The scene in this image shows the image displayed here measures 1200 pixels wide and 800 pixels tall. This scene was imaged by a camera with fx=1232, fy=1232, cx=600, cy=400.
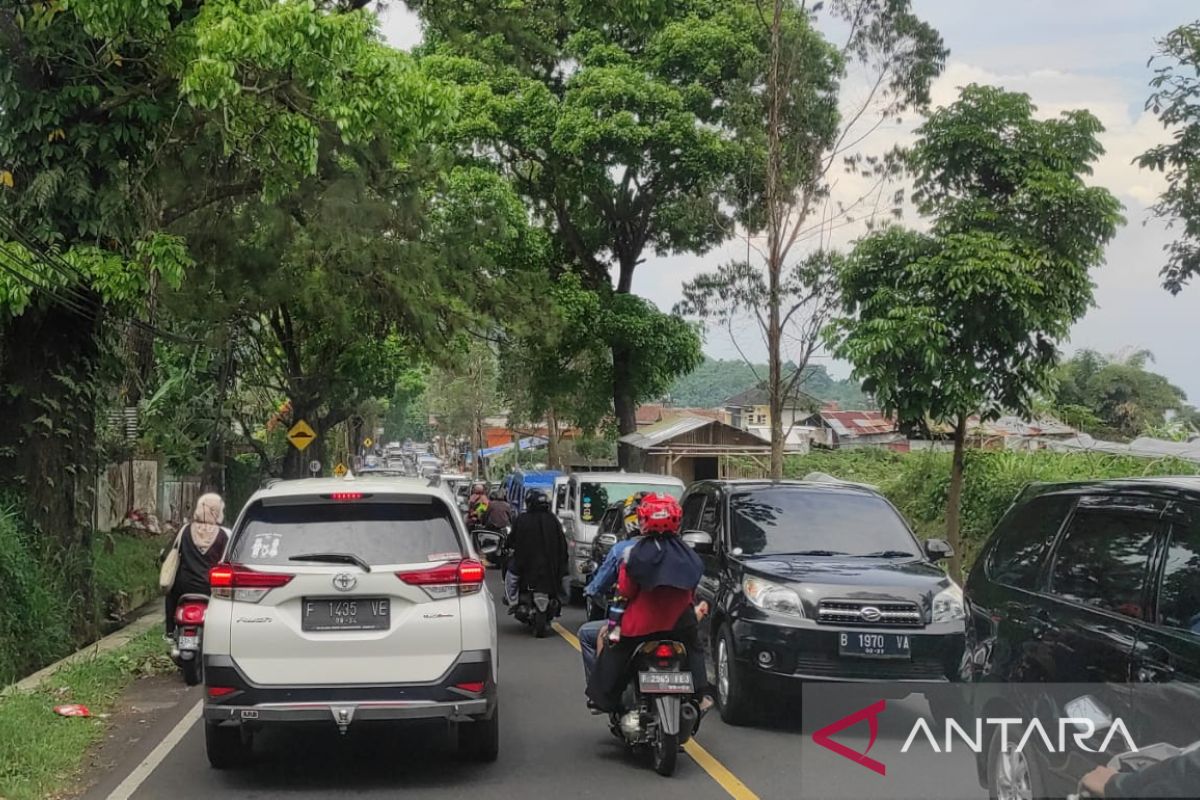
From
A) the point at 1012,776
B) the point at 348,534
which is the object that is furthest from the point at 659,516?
the point at 1012,776

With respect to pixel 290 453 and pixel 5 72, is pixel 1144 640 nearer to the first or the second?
pixel 5 72

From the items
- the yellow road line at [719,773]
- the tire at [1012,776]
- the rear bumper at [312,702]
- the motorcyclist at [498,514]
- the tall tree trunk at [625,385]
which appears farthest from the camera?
the tall tree trunk at [625,385]

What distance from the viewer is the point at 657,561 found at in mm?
7496

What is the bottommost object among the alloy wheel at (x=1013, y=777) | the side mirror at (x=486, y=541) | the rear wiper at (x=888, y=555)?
the alloy wheel at (x=1013, y=777)

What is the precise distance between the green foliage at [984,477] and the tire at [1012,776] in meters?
12.5

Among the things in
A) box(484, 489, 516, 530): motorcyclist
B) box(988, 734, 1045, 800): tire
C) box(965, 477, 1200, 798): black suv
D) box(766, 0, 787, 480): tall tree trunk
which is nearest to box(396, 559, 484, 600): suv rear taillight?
box(965, 477, 1200, 798): black suv

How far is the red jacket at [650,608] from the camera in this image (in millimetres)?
7621

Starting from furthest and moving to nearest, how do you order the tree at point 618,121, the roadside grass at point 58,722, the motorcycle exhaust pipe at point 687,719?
the tree at point 618,121, the motorcycle exhaust pipe at point 687,719, the roadside grass at point 58,722

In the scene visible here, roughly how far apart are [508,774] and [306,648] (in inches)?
61.6

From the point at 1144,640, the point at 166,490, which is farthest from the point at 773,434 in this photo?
the point at 166,490

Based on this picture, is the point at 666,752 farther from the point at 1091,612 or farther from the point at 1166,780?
the point at 1166,780

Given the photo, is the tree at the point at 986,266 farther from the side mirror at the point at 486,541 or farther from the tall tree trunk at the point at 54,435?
the tall tree trunk at the point at 54,435

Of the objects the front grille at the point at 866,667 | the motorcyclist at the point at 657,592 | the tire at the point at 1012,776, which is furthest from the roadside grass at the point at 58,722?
the tire at the point at 1012,776

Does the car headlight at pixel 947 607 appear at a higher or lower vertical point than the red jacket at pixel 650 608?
lower
